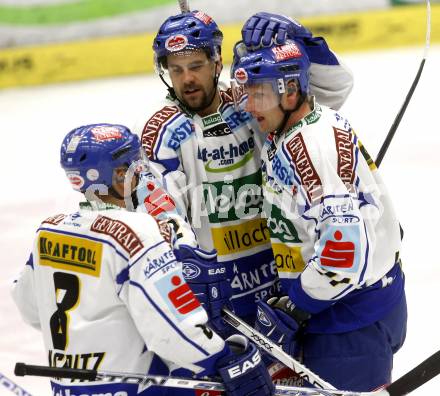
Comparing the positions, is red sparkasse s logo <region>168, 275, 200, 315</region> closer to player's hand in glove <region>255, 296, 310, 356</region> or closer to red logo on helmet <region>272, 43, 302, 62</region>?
player's hand in glove <region>255, 296, 310, 356</region>

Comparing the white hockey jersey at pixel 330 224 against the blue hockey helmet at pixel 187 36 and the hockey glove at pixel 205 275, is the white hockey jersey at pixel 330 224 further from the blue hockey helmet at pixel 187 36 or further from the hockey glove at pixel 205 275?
the blue hockey helmet at pixel 187 36

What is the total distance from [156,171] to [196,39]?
0.38 metres

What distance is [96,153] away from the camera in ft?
7.12

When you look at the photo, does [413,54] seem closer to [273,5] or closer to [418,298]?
[273,5]

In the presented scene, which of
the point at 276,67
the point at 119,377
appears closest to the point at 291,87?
the point at 276,67

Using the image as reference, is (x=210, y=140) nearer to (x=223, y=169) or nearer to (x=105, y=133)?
(x=223, y=169)

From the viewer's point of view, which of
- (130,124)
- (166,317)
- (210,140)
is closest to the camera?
(166,317)

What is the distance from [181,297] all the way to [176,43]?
0.92 metres

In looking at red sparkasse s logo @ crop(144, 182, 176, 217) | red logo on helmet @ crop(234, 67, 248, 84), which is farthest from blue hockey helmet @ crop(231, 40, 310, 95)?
red sparkasse s logo @ crop(144, 182, 176, 217)

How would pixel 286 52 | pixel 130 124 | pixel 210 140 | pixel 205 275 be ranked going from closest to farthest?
1. pixel 205 275
2. pixel 286 52
3. pixel 210 140
4. pixel 130 124

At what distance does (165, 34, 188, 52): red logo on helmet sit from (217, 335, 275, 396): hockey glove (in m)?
0.89

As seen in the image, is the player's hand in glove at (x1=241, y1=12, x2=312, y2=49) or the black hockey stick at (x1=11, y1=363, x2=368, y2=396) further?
the player's hand in glove at (x1=241, y1=12, x2=312, y2=49)

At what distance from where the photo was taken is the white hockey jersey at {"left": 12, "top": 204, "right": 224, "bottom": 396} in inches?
83.8

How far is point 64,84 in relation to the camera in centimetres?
862
